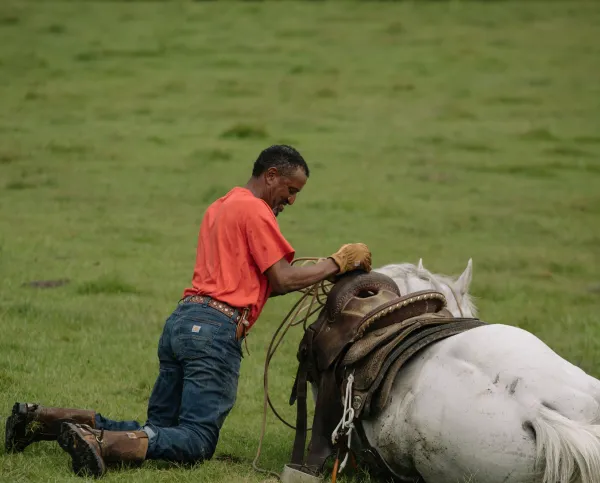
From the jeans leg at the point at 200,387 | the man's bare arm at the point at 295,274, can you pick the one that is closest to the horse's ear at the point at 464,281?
the man's bare arm at the point at 295,274

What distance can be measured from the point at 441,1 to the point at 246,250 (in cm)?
2109

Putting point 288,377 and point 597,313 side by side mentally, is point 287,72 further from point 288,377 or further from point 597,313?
point 288,377

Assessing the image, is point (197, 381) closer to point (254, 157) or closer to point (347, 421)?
point (347, 421)

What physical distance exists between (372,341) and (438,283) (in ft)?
3.61

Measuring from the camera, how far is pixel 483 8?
992 inches

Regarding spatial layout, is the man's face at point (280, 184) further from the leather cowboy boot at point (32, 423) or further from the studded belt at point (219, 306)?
the leather cowboy boot at point (32, 423)

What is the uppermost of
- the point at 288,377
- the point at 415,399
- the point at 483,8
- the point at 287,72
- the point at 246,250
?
the point at 483,8

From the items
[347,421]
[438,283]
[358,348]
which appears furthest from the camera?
[438,283]

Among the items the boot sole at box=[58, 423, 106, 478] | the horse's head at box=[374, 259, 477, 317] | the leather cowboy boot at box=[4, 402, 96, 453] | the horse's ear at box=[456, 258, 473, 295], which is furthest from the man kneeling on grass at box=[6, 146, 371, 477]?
the horse's ear at box=[456, 258, 473, 295]

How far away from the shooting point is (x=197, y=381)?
5.45 m

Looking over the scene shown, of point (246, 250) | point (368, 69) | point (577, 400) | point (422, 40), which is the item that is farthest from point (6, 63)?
point (577, 400)

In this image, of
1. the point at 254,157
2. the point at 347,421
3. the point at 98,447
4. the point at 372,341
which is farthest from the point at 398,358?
the point at 254,157

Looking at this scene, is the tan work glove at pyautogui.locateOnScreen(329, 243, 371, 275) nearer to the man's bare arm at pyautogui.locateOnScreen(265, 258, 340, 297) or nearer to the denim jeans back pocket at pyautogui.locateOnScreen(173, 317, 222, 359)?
the man's bare arm at pyautogui.locateOnScreen(265, 258, 340, 297)

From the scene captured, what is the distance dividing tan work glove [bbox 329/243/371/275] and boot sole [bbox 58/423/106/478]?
1529mm
